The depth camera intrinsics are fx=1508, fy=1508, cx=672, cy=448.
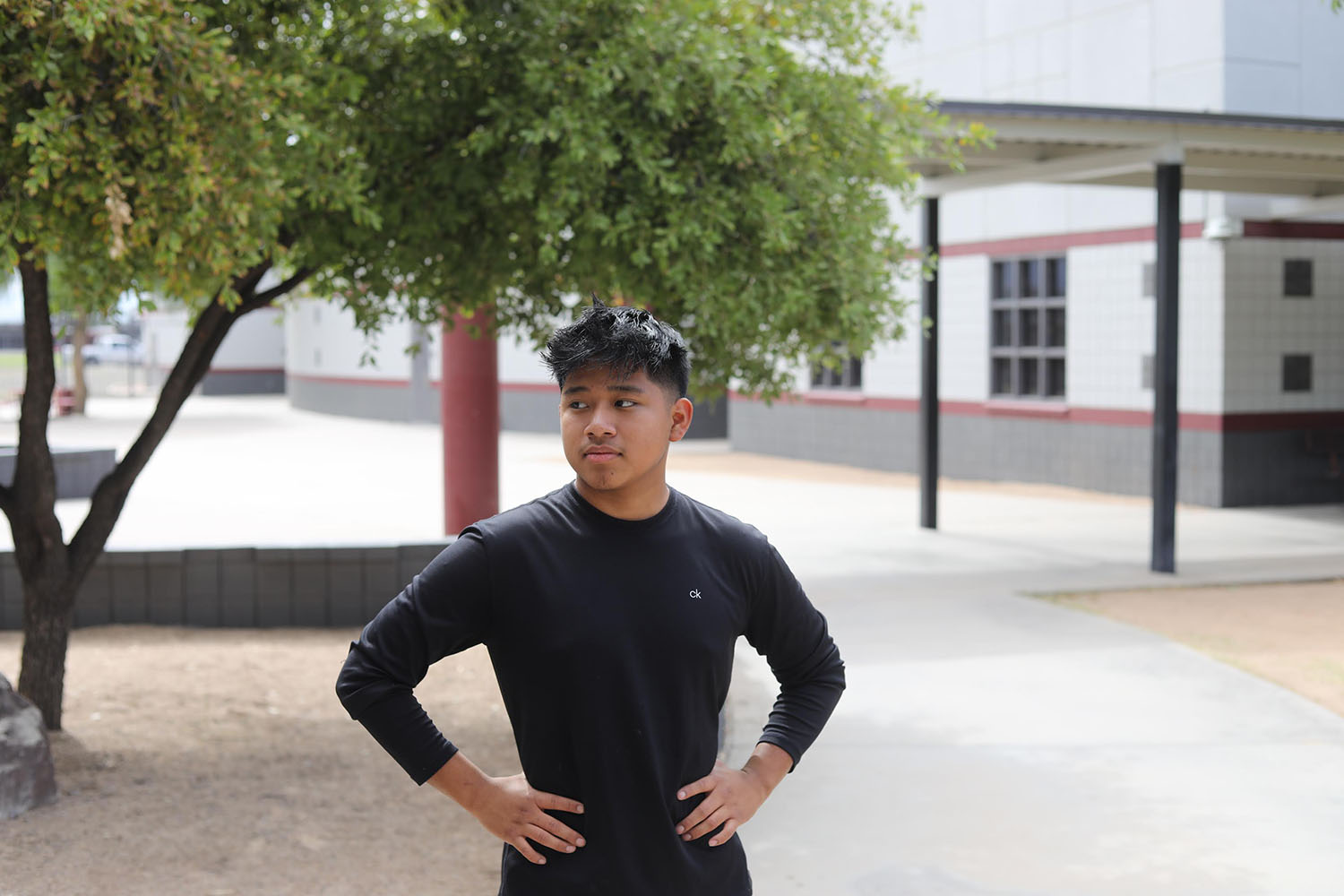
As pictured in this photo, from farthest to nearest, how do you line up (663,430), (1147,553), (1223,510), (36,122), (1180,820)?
(1223,510), (1147,553), (1180,820), (36,122), (663,430)

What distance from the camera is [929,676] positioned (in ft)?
25.6

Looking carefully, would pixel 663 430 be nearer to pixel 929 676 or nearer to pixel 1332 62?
pixel 929 676

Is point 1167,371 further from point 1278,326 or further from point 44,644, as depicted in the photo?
point 44,644

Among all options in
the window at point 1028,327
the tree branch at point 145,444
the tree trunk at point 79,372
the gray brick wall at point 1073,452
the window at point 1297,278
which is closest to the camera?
the tree branch at point 145,444

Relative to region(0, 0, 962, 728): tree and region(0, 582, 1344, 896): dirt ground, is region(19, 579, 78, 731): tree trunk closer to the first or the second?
region(0, 0, 962, 728): tree

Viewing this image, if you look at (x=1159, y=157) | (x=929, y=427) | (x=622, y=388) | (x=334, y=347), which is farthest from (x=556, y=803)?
(x=334, y=347)

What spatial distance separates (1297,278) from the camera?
1609 cm

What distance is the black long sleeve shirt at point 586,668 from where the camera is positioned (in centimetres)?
229

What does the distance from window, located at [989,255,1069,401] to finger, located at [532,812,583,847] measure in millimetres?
16204

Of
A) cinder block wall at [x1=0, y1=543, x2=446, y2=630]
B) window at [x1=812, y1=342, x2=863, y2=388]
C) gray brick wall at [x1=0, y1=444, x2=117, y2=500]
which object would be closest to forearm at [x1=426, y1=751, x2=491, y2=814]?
cinder block wall at [x1=0, y1=543, x2=446, y2=630]

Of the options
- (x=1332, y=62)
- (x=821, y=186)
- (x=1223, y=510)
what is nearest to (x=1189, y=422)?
(x=1223, y=510)

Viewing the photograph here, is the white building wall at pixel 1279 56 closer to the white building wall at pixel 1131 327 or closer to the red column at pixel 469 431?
the white building wall at pixel 1131 327

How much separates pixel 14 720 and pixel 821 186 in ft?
12.5

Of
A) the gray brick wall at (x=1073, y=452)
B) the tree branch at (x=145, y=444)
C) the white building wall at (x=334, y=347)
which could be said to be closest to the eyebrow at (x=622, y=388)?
the tree branch at (x=145, y=444)
